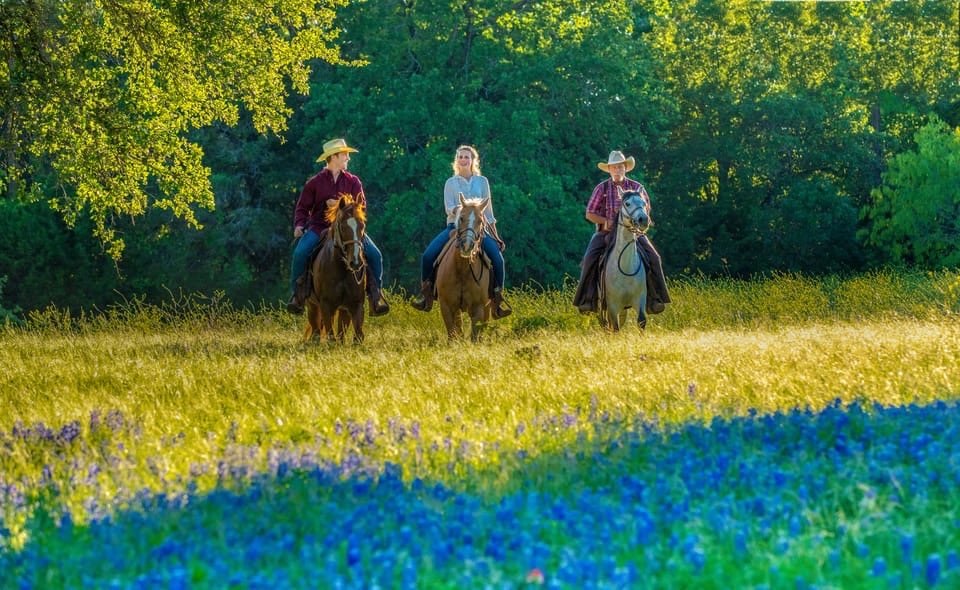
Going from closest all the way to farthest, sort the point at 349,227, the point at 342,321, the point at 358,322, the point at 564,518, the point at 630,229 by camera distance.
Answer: the point at 564,518 → the point at 349,227 → the point at 630,229 → the point at 358,322 → the point at 342,321

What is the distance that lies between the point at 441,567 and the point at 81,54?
11.3m

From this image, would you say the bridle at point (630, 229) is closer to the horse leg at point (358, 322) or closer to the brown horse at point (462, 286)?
the brown horse at point (462, 286)

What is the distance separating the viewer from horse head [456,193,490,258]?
14.0 m

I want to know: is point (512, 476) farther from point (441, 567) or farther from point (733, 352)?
point (733, 352)

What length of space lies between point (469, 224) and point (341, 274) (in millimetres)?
1756

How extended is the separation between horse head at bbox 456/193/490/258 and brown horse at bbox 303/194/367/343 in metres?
1.15

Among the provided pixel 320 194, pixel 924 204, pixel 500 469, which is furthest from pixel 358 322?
pixel 924 204

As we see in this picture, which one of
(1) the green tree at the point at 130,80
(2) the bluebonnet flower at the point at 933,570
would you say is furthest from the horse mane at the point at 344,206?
(2) the bluebonnet flower at the point at 933,570

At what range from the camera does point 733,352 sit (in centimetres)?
1079

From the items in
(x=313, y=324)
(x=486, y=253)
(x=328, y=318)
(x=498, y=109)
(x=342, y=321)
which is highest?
(x=498, y=109)

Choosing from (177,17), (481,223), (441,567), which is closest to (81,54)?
(177,17)

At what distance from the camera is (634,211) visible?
13938 mm

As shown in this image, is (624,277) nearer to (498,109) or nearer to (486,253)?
(486,253)

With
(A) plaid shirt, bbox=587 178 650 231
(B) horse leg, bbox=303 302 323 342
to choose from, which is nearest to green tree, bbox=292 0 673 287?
(B) horse leg, bbox=303 302 323 342
